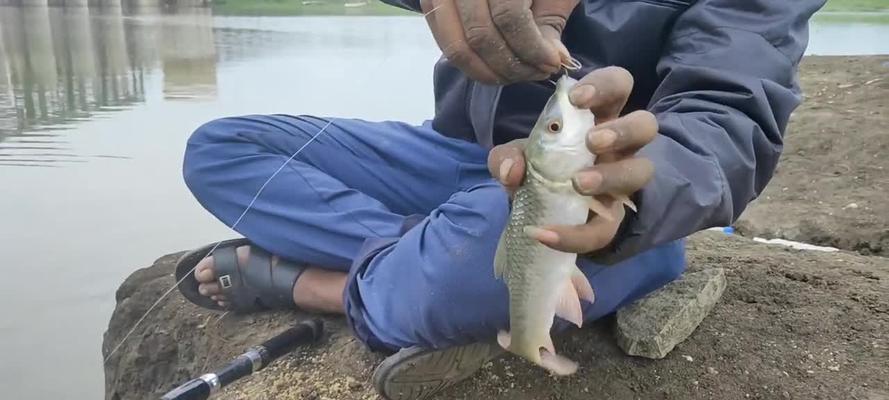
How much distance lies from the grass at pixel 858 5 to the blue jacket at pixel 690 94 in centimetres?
1332

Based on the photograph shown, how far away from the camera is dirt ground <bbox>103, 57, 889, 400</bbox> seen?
1884mm

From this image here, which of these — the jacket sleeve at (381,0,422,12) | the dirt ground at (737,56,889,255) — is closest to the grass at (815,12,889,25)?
the dirt ground at (737,56,889,255)

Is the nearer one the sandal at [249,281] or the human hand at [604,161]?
the human hand at [604,161]

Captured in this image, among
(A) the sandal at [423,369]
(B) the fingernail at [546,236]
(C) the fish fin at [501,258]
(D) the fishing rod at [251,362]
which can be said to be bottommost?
(D) the fishing rod at [251,362]

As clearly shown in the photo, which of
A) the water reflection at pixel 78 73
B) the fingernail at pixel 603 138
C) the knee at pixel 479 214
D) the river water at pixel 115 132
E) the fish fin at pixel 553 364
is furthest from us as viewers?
the water reflection at pixel 78 73

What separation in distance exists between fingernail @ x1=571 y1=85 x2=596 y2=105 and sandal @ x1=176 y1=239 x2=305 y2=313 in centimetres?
133

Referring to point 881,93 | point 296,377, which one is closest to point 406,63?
point 296,377

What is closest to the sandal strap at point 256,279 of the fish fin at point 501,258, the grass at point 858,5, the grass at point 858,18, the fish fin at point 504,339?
the fish fin at point 504,339

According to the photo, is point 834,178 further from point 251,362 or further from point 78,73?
point 78,73

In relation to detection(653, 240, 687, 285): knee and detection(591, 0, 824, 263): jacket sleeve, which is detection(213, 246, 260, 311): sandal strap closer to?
detection(653, 240, 687, 285): knee

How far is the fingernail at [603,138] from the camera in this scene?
114 centimetres

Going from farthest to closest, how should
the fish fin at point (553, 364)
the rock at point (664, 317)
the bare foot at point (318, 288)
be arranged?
the bare foot at point (318, 288)
the rock at point (664, 317)
the fish fin at point (553, 364)

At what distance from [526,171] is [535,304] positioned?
0.25m

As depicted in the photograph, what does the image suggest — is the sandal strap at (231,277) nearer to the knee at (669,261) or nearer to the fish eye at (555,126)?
the knee at (669,261)
